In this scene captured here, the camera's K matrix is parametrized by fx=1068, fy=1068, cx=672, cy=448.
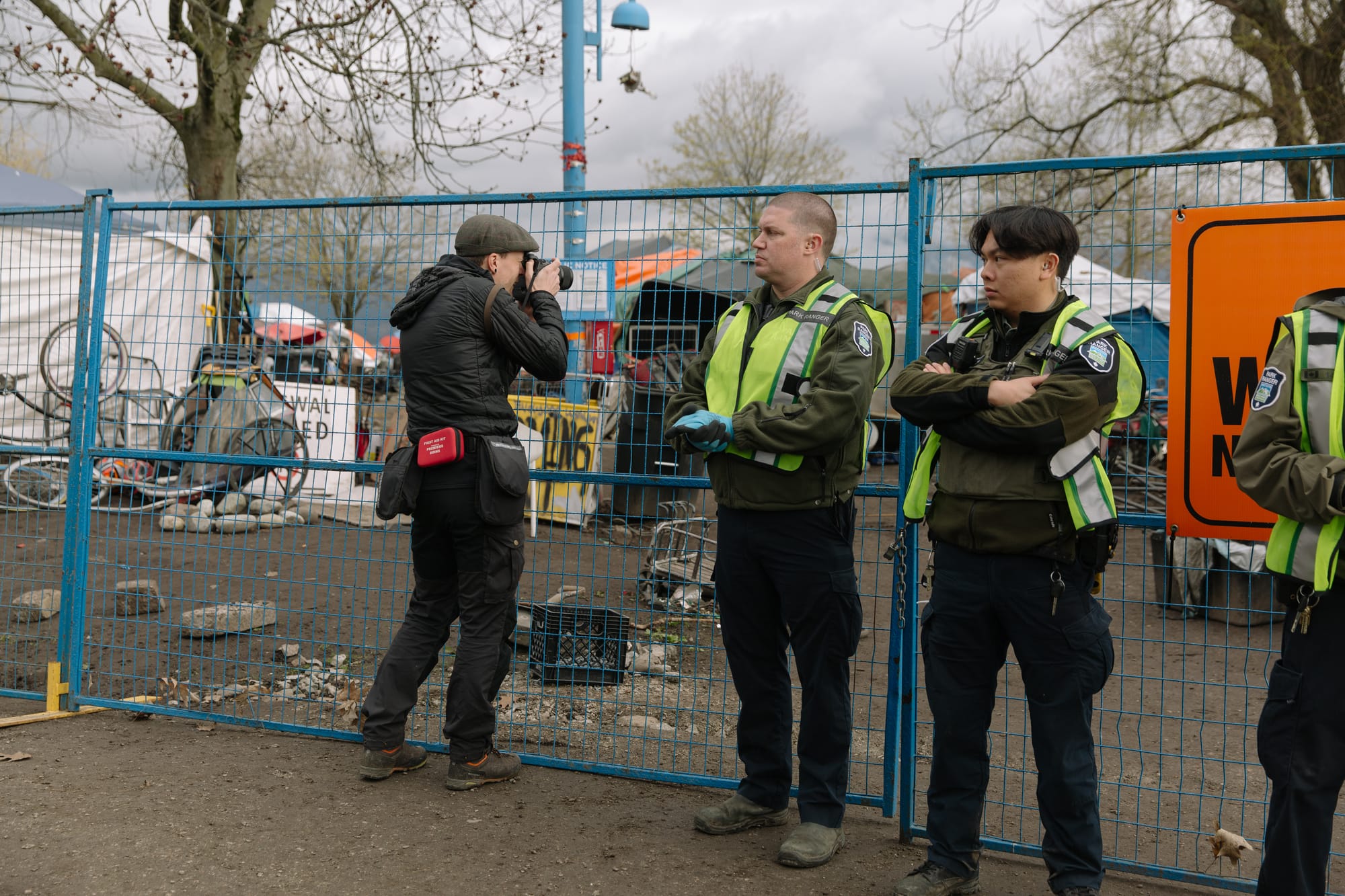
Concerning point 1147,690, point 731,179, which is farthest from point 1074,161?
point 731,179

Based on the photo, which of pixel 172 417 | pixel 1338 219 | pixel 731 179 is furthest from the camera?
pixel 731 179

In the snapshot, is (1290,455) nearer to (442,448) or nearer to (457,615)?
(442,448)

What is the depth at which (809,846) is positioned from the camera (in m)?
3.51

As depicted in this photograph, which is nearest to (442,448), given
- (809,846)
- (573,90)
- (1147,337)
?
(809,846)

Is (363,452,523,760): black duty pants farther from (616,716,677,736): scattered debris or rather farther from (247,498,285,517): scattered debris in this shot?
(247,498,285,517): scattered debris

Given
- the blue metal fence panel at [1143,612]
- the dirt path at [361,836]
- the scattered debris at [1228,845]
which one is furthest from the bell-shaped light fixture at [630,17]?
the scattered debris at [1228,845]

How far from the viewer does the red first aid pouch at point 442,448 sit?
13.0 feet

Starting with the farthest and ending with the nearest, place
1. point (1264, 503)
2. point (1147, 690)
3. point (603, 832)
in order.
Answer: point (1147, 690) < point (603, 832) < point (1264, 503)

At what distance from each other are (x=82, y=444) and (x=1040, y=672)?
4.37 m

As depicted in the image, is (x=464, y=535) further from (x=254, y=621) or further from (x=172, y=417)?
(x=254, y=621)

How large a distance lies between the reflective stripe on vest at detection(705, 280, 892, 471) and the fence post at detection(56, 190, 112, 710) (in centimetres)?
315

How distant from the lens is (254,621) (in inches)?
256

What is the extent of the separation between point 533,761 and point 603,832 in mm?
718

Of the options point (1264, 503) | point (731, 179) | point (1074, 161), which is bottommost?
point (1264, 503)
